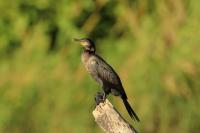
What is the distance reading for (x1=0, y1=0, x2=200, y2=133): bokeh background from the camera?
16391 mm

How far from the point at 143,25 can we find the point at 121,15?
0.44 metres

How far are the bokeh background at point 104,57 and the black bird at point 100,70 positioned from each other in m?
5.82

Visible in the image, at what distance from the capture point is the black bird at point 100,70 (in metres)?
10.0

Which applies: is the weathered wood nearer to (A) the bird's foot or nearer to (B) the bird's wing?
(A) the bird's foot

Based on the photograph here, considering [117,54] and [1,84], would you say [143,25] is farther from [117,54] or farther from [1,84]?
[1,84]

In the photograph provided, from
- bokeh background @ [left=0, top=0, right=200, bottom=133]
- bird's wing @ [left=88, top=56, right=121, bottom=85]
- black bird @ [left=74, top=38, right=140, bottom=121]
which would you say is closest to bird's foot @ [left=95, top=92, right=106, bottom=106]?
black bird @ [left=74, top=38, right=140, bottom=121]

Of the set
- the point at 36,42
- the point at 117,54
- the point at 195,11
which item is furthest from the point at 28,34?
the point at 195,11

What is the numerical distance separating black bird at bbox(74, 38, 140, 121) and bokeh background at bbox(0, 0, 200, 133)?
229 inches

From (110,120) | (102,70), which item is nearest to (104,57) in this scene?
(102,70)

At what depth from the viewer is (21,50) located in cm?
1664

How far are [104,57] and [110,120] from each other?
317 inches

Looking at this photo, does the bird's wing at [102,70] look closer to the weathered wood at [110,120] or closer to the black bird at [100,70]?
the black bird at [100,70]

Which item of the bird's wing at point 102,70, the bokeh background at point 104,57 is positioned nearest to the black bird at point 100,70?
the bird's wing at point 102,70

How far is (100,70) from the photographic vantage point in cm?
1013
